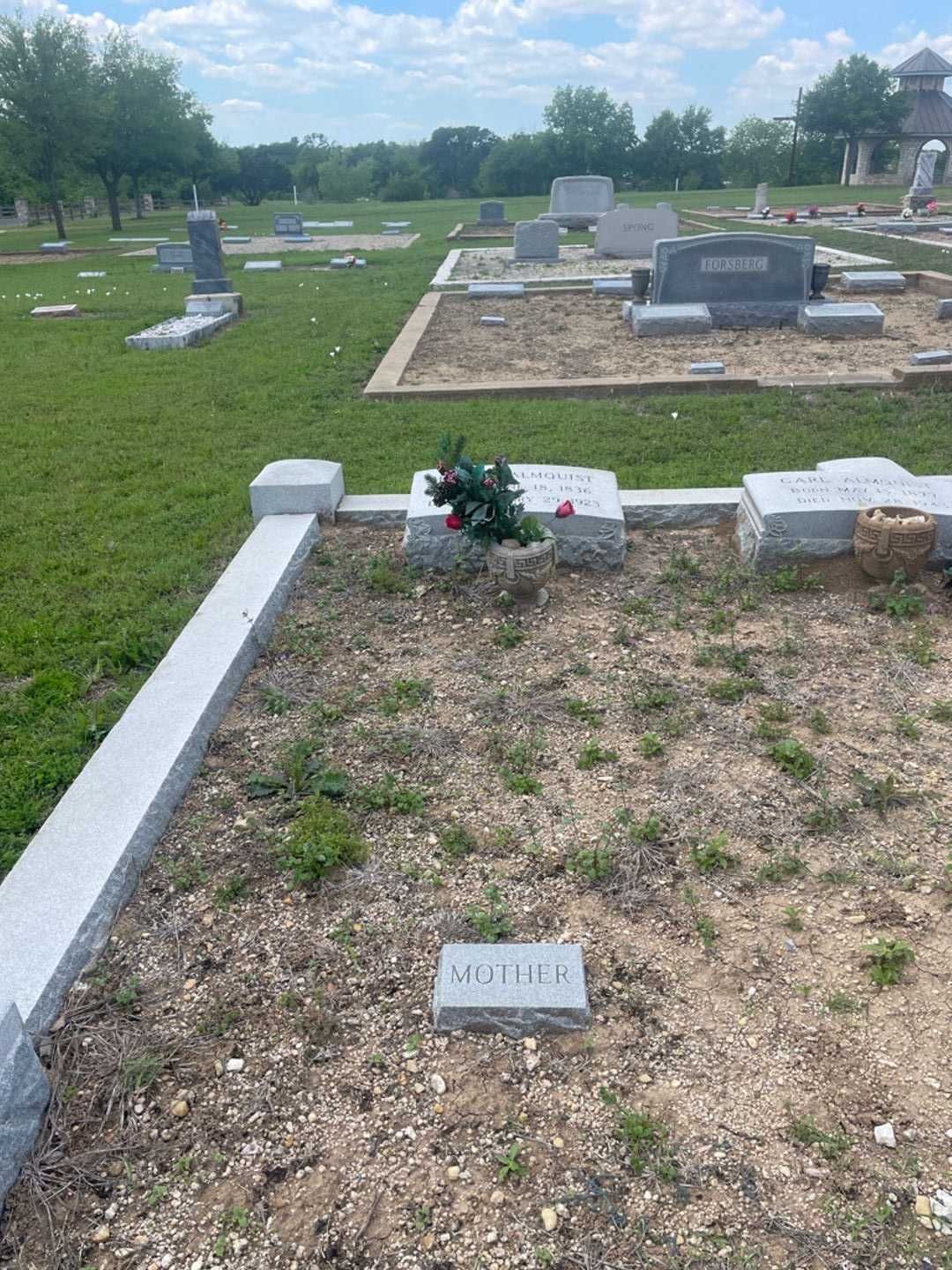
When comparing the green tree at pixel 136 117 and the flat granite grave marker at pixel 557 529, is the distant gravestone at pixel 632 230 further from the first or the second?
the green tree at pixel 136 117

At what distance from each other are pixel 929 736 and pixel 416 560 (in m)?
2.60

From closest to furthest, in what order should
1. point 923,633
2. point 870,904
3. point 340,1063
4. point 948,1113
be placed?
point 948,1113, point 340,1063, point 870,904, point 923,633

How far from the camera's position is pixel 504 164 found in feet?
189

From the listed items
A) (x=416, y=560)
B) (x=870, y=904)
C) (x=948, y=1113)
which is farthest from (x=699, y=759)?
(x=416, y=560)

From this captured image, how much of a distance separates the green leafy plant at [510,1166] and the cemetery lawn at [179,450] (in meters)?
1.88

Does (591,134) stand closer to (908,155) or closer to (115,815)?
(908,155)

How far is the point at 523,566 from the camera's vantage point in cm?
431

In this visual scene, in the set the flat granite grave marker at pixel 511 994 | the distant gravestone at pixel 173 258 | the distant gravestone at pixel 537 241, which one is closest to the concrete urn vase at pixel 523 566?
the flat granite grave marker at pixel 511 994

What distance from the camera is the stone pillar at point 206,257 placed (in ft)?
50.0

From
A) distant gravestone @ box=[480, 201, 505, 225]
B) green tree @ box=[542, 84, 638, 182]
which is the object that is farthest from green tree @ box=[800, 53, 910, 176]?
distant gravestone @ box=[480, 201, 505, 225]

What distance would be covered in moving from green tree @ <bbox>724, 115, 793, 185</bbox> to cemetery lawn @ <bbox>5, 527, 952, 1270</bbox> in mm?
64973

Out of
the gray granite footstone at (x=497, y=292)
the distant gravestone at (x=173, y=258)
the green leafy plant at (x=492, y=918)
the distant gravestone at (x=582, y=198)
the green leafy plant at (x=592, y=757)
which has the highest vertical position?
the distant gravestone at (x=582, y=198)

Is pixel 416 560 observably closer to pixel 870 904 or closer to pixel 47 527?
pixel 47 527

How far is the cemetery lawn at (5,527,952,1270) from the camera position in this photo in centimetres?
191
